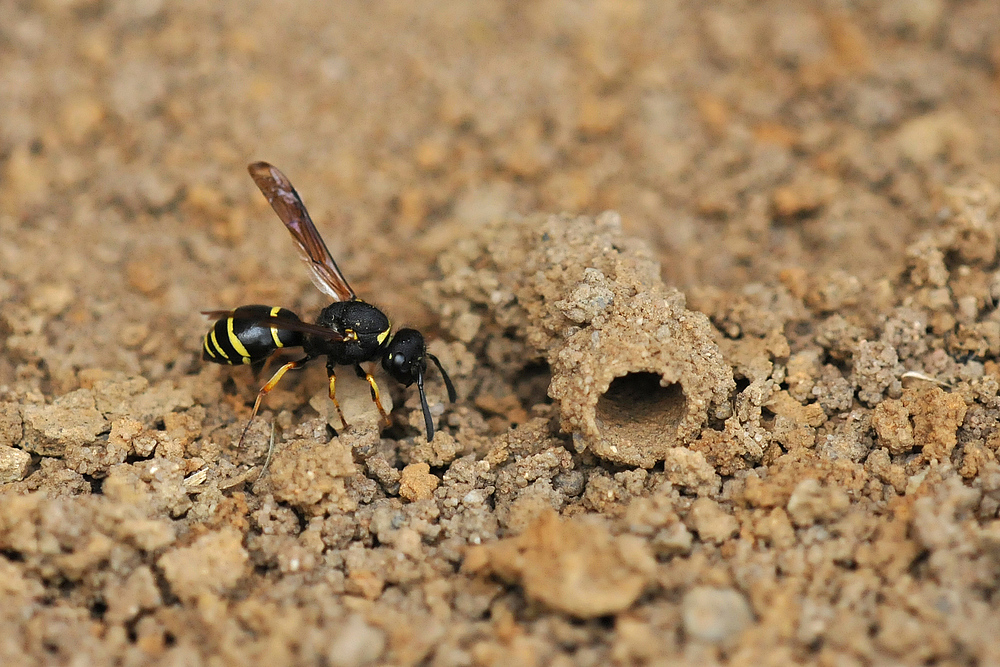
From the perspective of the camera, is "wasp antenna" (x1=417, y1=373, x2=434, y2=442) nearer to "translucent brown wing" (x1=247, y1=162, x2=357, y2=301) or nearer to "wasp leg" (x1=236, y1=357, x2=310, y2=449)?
"wasp leg" (x1=236, y1=357, x2=310, y2=449)

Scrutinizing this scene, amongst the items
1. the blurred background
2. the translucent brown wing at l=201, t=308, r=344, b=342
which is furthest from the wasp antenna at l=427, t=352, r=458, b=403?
the blurred background

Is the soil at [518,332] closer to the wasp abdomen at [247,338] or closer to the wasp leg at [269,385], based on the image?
the wasp leg at [269,385]

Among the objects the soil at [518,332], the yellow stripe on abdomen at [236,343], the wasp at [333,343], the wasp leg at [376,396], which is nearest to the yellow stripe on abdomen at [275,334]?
the wasp at [333,343]

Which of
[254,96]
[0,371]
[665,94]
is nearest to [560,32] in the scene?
[665,94]

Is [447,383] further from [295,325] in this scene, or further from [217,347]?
[217,347]

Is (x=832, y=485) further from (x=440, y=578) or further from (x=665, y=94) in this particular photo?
(x=665, y=94)

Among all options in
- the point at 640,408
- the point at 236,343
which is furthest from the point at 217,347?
the point at 640,408
